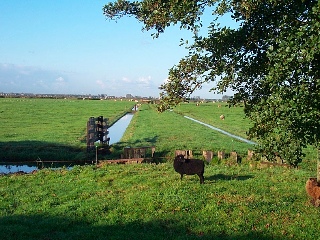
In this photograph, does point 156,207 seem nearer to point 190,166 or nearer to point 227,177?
point 190,166

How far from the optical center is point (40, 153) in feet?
94.3

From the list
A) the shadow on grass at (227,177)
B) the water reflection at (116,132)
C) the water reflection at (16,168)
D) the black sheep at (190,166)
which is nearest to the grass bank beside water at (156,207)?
the shadow on grass at (227,177)

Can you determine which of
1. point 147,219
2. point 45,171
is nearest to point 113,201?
point 147,219

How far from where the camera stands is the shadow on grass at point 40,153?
28000mm

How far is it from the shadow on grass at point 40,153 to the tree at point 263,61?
18.4 metres

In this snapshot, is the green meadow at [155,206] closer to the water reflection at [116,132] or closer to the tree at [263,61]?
the tree at [263,61]

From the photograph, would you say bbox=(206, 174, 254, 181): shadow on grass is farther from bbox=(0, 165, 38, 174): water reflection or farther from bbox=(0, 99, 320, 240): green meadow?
bbox=(0, 165, 38, 174): water reflection

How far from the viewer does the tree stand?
27.5 feet

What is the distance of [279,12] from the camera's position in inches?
407

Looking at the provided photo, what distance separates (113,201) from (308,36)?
8778mm

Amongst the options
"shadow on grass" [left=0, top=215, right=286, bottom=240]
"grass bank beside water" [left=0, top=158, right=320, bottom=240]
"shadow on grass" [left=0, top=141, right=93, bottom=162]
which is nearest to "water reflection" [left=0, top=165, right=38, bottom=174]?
"shadow on grass" [left=0, top=141, right=93, bottom=162]

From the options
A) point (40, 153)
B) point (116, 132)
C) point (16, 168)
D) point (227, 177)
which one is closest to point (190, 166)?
point (227, 177)

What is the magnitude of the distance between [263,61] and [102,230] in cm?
715

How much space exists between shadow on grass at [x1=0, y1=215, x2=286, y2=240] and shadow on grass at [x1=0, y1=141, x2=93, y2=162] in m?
16.1
